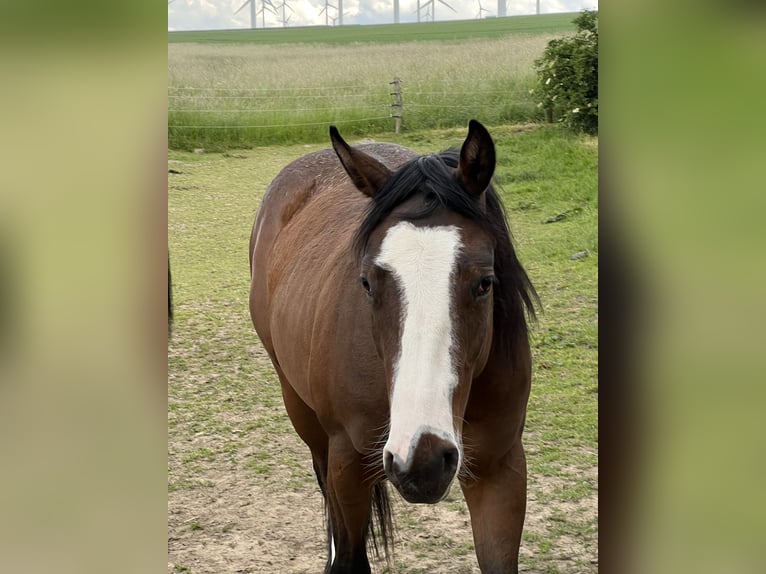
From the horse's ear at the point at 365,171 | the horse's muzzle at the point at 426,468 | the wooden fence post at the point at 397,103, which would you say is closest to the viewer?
the horse's muzzle at the point at 426,468

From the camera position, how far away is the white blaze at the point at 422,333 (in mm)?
1387

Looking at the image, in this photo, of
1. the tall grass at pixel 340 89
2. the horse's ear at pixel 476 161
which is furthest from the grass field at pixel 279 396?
the horse's ear at pixel 476 161

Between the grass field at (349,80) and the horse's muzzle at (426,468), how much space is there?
465 cm

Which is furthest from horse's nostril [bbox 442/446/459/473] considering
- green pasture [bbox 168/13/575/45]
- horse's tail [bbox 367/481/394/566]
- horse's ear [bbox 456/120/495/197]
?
green pasture [bbox 168/13/575/45]

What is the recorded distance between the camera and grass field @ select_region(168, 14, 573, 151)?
20.7 ft

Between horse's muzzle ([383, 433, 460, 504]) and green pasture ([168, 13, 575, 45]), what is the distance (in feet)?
17.6

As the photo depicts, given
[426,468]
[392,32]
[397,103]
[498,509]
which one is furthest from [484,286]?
[392,32]

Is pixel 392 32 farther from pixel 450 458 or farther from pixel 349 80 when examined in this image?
pixel 450 458

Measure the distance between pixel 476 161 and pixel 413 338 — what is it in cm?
49

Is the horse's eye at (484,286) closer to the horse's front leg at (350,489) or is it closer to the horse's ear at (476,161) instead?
the horse's ear at (476,161)

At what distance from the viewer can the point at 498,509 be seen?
191cm

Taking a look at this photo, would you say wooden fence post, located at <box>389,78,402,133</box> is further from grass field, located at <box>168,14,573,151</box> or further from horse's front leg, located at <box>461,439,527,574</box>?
horse's front leg, located at <box>461,439,527,574</box>
